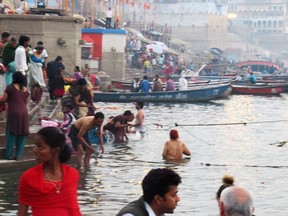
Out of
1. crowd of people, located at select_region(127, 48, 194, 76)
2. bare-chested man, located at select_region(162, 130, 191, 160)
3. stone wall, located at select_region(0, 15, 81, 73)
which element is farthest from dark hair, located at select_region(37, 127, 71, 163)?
crowd of people, located at select_region(127, 48, 194, 76)

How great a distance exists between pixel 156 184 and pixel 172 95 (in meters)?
28.6

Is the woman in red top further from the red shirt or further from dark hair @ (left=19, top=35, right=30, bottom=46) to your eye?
dark hair @ (left=19, top=35, right=30, bottom=46)

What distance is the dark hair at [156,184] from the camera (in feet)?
15.5

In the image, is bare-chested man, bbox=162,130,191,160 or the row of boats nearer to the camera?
bare-chested man, bbox=162,130,191,160

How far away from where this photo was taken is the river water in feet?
36.9

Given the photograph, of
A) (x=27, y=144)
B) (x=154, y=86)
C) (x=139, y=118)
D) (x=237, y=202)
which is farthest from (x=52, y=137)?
(x=154, y=86)

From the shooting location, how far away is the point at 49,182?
5.51 meters

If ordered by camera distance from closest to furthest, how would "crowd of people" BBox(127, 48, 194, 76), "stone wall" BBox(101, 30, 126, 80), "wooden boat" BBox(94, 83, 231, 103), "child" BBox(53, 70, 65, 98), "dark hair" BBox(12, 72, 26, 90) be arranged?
"dark hair" BBox(12, 72, 26, 90) → "child" BBox(53, 70, 65, 98) → "wooden boat" BBox(94, 83, 231, 103) → "stone wall" BBox(101, 30, 126, 80) → "crowd of people" BBox(127, 48, 194, 76)

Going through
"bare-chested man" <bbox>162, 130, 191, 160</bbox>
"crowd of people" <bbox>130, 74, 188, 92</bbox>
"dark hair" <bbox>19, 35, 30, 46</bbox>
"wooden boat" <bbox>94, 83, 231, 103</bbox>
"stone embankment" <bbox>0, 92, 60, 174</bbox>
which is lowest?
"wooden boat" <bbox>94, 83, 231, 103</bbox>

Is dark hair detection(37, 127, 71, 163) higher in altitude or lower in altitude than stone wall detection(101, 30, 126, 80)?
higher

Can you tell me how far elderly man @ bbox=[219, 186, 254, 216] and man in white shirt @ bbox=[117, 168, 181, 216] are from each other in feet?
0.99

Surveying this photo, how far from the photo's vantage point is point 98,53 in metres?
40.4

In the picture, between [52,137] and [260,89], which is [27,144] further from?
[260,89]

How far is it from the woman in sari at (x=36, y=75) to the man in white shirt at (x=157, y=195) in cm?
1403
